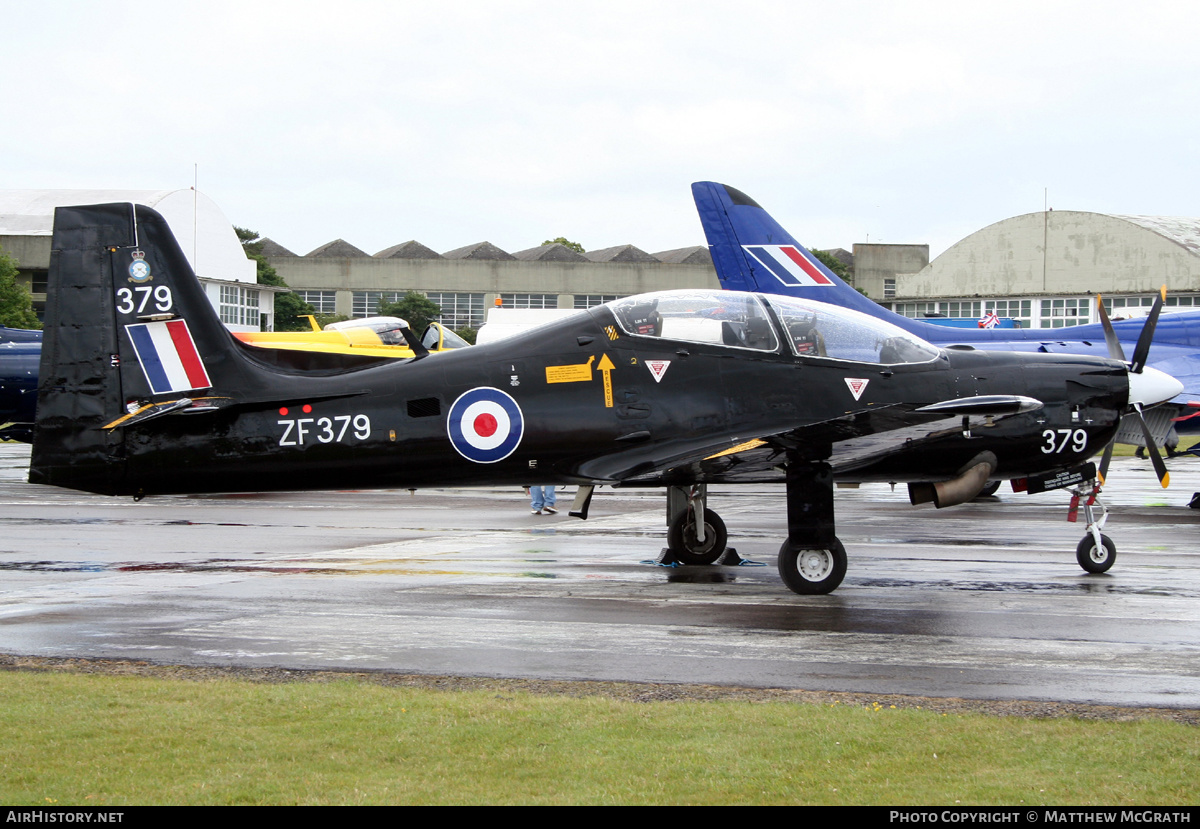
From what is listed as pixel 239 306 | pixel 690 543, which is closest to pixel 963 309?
pixel 239 306

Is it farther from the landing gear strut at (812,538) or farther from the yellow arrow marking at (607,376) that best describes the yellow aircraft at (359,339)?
the landing gear strut at (812,538)

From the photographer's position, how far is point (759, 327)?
37.3ft

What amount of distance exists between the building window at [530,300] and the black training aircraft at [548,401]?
94.6 metres

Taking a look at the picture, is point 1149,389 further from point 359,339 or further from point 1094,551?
point 359,339

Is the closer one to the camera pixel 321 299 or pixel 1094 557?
pixel 1094 557

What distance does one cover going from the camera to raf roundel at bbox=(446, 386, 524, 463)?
11.1 metres

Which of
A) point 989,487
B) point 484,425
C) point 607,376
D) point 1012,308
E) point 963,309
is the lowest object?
point 989,487

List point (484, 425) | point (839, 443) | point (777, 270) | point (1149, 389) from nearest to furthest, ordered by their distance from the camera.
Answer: point (839, 443) → point (484, 425) → point (1149, 389) → point (777, 270)

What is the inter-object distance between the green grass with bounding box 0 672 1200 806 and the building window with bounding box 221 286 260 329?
7723cm

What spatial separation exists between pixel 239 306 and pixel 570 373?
78.4 m

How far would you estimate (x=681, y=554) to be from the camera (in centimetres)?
1334

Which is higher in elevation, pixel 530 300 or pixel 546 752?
pixel 530 300

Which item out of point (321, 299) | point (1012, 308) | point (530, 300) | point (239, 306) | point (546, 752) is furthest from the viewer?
point (321, 299)
